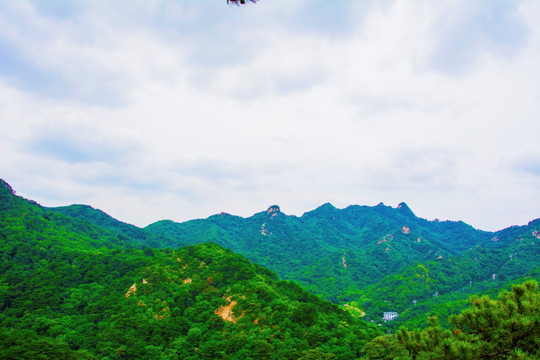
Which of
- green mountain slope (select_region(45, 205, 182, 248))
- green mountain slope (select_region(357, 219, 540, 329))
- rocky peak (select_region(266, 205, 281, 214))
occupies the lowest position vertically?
green mountain slope (select_region(357, 219, 540, 329))

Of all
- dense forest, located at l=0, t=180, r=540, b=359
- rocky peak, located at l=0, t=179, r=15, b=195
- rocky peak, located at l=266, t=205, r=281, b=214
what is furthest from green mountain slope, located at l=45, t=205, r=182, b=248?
rocky peak, located at l=266, t=205, r=281, b=214

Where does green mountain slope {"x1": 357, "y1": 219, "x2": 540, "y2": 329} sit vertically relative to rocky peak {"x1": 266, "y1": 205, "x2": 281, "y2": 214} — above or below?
below

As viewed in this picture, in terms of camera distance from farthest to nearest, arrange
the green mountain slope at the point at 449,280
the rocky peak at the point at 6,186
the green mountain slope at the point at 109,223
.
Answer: the green mountain slope at the point at 109,223 < the green mountain slope at the point at 449,280 < the rocky peak at the point at 6,186

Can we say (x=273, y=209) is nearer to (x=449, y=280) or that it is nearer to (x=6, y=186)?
(x=449, y=280)

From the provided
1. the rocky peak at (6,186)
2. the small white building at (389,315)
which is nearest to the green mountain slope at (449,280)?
the small white building at (389,315)

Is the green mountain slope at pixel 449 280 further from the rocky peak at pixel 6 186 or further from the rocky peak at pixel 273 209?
the rocky peak at pixel 6 186

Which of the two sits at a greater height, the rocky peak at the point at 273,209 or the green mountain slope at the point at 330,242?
the rocky peak at the point at 273,209

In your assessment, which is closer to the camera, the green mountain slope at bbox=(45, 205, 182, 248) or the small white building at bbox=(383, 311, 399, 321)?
the small white building at bbox=(383, 311, 399, 321)

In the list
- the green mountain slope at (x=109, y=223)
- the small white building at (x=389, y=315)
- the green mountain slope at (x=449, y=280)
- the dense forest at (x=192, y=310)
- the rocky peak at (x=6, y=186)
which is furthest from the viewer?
the green mountain slope at (x=109, y=223)

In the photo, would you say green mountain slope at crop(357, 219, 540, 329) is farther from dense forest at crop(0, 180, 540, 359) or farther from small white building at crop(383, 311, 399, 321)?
small white building at crop(383, 311, 399, 321)
